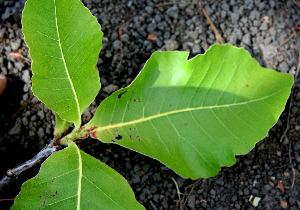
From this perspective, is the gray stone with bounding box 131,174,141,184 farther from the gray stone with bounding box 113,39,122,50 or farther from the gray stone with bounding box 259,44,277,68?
the gray stone with bounding box 259,44,277,68

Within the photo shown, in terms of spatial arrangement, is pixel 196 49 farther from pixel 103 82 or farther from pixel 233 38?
pixel 103 82

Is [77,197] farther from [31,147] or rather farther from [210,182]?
[210,182]

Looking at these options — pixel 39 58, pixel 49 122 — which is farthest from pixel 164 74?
pixel 49 122

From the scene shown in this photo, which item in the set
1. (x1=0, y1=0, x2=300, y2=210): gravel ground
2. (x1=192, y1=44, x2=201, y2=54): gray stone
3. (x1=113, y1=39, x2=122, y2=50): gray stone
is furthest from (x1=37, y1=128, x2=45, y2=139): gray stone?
(x1=192, y1=44, x2=201, y2=54): gray stone

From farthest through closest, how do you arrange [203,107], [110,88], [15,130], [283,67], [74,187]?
[283,67]
[110,88]
[15,130]
[203,107]
[74,187]

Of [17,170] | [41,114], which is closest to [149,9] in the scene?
[41,114]
